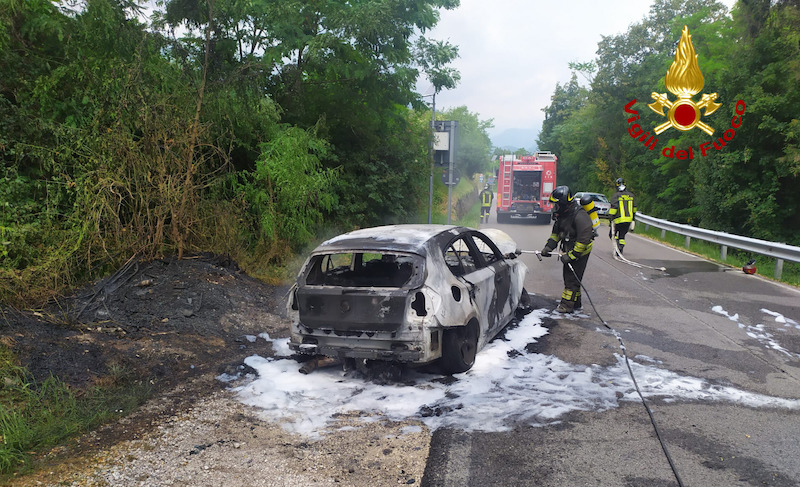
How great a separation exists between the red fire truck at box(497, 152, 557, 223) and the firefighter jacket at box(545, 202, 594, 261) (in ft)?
66.7

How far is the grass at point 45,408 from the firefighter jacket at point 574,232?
586 centimetres

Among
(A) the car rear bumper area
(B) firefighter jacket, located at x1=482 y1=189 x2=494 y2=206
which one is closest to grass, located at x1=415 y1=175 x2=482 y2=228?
(B) firefighter jacket, located at x1=482 y1=189 x2=494 y2=206

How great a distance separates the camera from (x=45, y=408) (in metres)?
4.27

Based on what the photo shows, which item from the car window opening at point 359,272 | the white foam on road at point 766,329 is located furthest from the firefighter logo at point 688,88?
the car window opening at point 359,272

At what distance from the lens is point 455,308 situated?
504cm

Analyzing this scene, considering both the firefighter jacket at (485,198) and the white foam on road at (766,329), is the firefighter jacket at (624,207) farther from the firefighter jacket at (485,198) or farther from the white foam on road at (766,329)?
the firefighter jacket at (485,198)

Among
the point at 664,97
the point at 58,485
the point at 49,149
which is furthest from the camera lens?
the point at 664,97

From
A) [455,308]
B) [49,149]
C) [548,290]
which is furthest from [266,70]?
[455,308]

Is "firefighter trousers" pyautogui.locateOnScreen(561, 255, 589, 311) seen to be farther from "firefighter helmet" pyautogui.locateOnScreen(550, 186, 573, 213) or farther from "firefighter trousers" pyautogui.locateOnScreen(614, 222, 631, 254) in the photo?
"firefighter trousers" pyautogui.locateOnScreen(614, 222, 631, 254)

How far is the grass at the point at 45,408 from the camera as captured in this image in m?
3.66

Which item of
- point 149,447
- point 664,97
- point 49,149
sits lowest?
point 149,447

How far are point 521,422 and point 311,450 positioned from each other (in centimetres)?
158

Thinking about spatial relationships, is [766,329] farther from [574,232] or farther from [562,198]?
[562,198]

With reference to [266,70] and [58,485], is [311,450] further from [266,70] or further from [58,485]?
[266,70]
